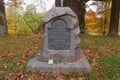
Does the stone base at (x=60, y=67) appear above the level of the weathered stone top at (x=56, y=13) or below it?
below

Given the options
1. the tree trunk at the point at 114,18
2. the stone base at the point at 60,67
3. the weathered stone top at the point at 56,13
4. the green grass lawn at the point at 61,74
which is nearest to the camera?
the green grass lawn at the point at 61,74

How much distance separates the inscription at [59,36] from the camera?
26.0 feet

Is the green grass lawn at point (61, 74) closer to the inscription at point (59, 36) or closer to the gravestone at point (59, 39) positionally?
the gravestone at point (59, 39)

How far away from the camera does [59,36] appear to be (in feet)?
26.1

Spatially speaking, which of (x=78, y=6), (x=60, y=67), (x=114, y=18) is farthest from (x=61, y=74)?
(x=114, y=18)

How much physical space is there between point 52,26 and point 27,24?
44624 millimetres

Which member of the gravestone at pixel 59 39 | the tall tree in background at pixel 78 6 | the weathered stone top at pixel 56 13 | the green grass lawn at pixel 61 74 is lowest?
the green grass lawn at pixel 61 74

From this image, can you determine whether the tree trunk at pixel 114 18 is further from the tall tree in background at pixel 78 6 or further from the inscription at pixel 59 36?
the inscription at pixel 59 36

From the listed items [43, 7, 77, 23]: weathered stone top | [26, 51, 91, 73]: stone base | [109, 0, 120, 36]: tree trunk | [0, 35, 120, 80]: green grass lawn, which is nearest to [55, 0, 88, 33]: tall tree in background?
[109, 0, 120, 36]: tree trunk

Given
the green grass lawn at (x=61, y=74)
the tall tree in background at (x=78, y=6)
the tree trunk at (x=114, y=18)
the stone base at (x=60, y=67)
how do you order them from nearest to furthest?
the green grass lawn at (x=61, y=74) → the stone base at (x=60, y=67) → the tall tree in background at (x=78, y=6) → the tree trunk at (x=114, y=18)

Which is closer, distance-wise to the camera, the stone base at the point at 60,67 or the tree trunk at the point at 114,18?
the stone base at the point at 60,67

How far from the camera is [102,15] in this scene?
37406mm

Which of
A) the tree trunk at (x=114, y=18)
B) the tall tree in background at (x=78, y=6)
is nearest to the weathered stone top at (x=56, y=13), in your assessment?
the tall tree in background at (x=78, y=6)

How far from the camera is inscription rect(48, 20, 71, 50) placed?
792 cm
